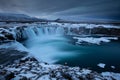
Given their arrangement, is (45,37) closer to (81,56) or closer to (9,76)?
(81,56)

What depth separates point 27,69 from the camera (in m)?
6.27

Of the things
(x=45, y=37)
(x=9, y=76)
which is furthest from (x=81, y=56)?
(x=45, y=37)

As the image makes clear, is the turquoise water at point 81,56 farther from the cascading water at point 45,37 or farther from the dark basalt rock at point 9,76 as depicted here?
the dark basalt rock at point 9,76

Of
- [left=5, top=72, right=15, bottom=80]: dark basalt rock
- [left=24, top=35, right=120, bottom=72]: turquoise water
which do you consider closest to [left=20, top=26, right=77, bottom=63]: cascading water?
[left=24, top=35, right=120, bottom=72]: turquoise water

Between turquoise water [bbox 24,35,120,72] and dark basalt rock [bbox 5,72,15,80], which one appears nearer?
dark basalt rock [bbox 5,72,15,80]

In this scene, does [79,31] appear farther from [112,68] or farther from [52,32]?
[112,68]

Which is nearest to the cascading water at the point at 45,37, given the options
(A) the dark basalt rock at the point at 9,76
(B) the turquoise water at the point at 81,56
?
(B) the turquoise water at the point at 81,56

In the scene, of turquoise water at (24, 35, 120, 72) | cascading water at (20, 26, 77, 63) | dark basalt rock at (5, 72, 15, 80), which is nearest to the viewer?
dark basalt rock at (5, 72, 15, 80)

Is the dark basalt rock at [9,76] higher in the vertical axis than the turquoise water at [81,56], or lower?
higher

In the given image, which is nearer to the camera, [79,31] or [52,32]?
[52,32]

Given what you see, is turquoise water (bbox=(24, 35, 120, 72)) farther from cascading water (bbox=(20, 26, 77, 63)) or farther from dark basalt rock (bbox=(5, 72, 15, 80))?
dark basalt rock (bbox=(5, 72, 15, 80))

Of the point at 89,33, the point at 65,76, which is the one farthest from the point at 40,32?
the point at 65,76

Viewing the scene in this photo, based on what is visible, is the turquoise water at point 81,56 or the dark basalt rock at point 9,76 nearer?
the dark basalt rock at point 9,76

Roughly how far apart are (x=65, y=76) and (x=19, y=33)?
1512 cm
